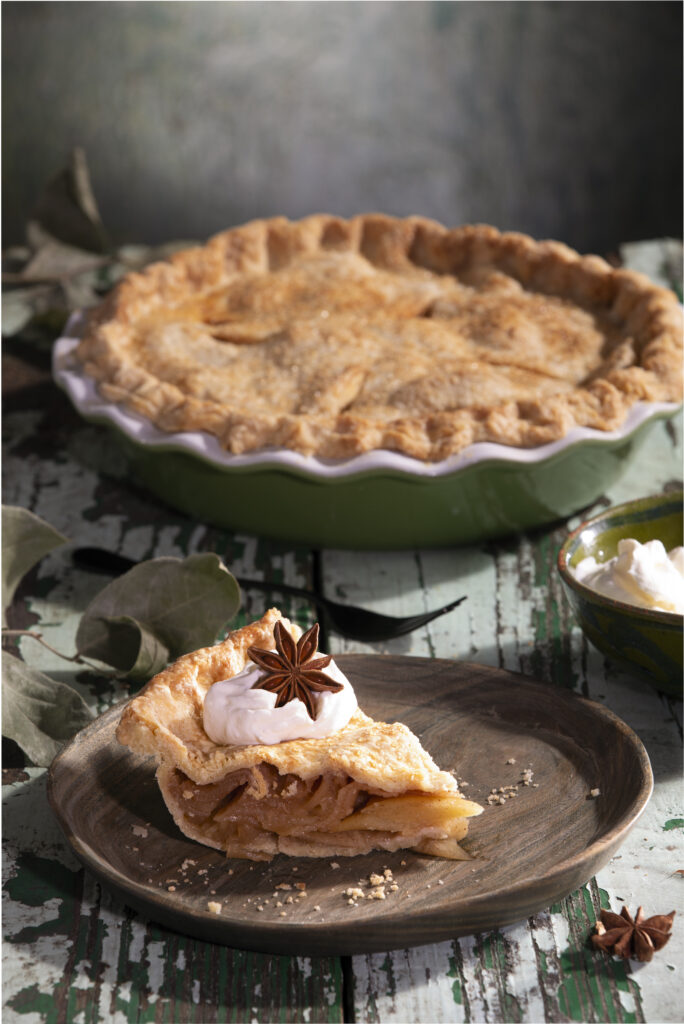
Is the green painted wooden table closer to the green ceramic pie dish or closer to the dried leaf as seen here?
the green ceramic pie dish

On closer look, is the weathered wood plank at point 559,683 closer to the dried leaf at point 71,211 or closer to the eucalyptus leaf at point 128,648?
the eucalyptus leaf at point 128,648

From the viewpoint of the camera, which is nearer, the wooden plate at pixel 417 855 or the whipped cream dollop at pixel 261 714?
the wooden plate at pixel 417 855

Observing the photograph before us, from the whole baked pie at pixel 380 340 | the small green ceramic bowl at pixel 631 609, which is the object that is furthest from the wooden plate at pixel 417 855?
the whole baked pie at pixel 380 340

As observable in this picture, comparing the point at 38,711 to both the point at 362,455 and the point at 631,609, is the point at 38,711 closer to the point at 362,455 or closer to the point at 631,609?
the point at 362,455

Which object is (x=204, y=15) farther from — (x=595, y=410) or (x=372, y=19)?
(x=595, y=410)

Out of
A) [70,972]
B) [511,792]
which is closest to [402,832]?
[511,792]

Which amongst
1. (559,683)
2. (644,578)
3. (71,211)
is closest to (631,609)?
(644,578)

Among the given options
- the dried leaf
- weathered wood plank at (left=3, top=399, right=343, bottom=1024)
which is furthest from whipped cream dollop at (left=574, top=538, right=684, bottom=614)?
the dried leaf
